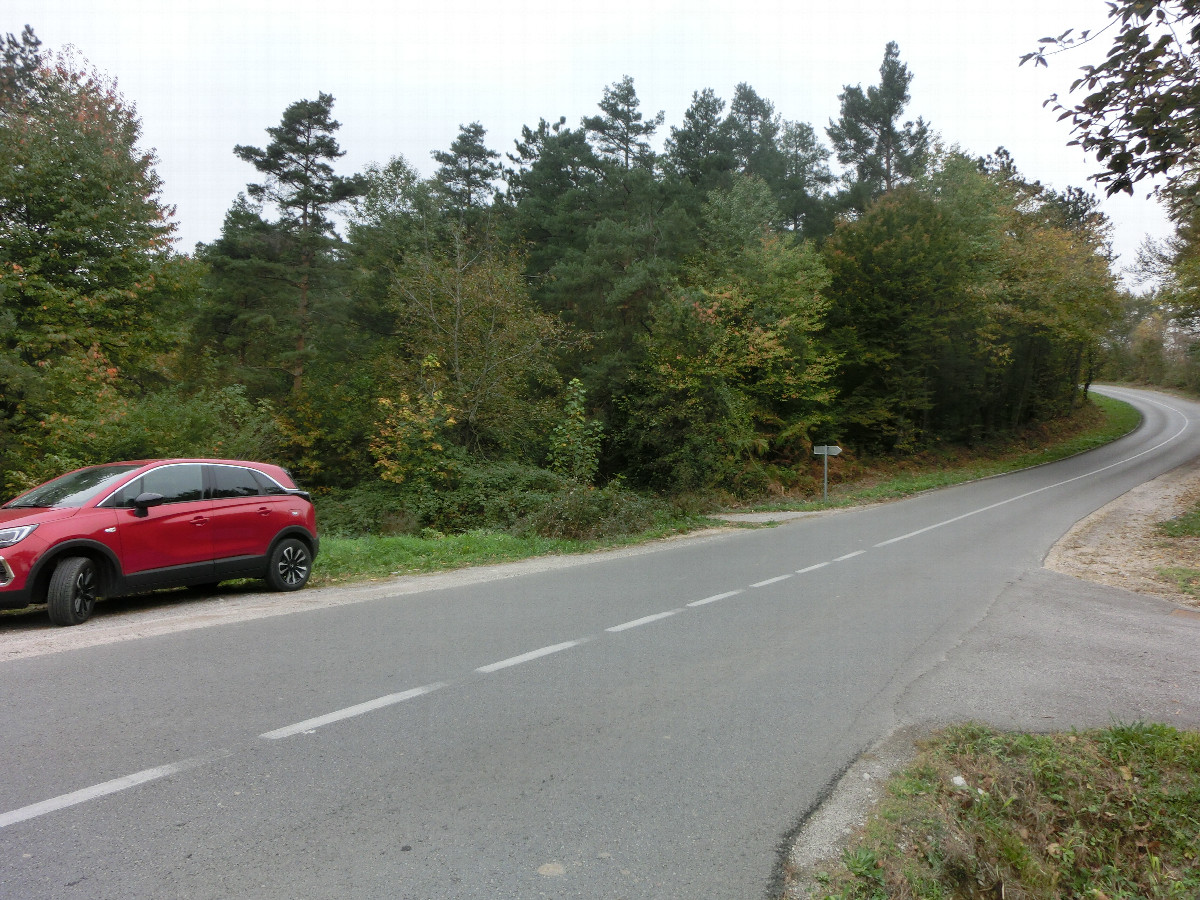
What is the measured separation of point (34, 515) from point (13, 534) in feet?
1.20

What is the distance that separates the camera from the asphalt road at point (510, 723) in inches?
125

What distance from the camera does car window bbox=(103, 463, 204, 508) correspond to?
27.2ft

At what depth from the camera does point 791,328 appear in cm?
3067

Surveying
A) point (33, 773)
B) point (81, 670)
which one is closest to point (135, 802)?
point (33, 773)

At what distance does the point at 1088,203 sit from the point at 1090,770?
228 ft

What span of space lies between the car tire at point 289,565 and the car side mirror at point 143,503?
5.52 feet

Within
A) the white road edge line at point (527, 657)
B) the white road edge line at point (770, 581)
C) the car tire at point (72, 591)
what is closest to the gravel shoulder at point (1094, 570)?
the white road edge line at point (527, 657)

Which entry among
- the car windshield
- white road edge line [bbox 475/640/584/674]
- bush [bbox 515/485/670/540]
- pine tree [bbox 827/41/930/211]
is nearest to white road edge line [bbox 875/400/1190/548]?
bush [bbox 515/485/670/540]

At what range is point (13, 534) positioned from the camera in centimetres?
737

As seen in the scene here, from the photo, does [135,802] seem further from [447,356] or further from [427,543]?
[447,356]

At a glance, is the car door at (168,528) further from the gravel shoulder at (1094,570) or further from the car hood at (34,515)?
the gravel shoulder at (1094,570)

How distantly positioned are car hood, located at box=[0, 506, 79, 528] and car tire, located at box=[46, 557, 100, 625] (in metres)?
0.45

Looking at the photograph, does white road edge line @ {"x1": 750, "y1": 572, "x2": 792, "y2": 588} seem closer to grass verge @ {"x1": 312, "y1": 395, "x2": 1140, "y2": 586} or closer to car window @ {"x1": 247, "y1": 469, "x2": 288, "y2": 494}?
grass verge @ {"x1": 312, "y1": 395, "x2": 1140, "y2": 586}

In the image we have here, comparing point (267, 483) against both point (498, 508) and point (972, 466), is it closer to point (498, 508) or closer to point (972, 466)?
point (498, 508)
